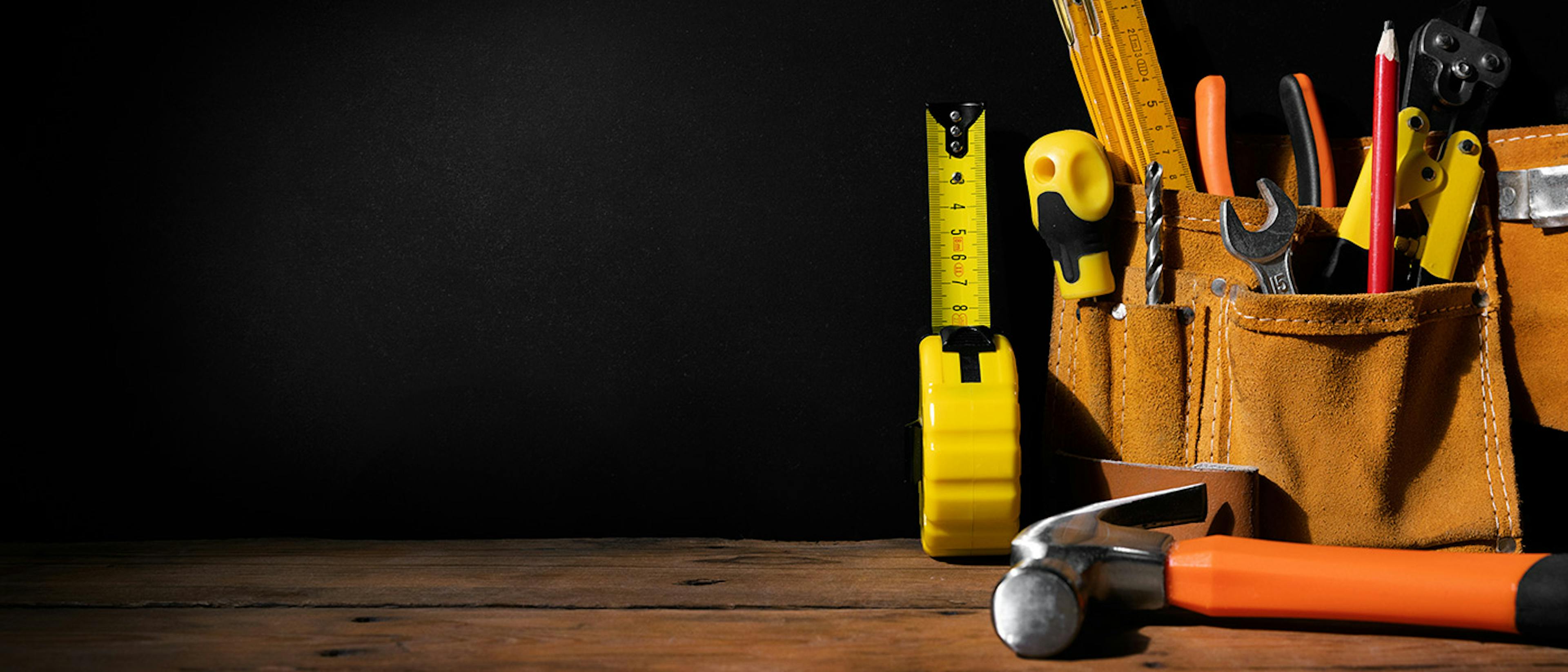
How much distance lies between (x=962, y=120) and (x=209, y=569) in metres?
0.91

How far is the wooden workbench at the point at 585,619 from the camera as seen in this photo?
→ 2.21ft

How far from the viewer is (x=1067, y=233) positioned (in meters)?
0.91

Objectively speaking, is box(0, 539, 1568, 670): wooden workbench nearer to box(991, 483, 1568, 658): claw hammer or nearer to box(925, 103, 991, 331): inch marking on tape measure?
box(991, 483, 1568, 658): claw hammer

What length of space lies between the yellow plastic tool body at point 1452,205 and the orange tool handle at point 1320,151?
87 millimetres

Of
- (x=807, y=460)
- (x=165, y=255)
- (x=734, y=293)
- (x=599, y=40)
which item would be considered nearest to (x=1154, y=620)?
(x=807, y=460)

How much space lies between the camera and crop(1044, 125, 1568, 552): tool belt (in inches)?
34.0

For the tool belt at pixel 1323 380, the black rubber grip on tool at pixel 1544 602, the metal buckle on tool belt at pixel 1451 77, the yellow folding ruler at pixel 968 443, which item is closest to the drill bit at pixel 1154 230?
the tool belt at pixel 1323 380

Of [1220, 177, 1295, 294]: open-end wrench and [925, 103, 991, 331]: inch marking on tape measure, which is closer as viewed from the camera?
[1220, 177, 1295, 294]: open-end wrench

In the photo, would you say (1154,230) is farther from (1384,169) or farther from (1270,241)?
(1384,169)

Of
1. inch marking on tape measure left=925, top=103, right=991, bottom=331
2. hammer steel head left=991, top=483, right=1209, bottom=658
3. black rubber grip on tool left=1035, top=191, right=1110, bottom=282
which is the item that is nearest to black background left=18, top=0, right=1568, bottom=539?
inch marking on tape measure left=925, top=103, right=991, bottom=331

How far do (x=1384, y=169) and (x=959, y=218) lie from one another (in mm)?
393

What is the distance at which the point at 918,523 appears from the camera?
1.10 m

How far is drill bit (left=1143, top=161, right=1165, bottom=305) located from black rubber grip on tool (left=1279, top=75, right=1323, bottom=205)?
0.15 m

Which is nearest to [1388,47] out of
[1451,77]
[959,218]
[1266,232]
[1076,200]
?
[1451,77]
